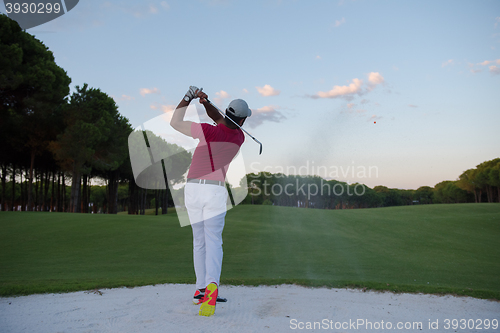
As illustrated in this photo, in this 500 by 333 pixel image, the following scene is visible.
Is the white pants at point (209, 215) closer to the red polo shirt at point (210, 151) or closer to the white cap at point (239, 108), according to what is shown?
the red polo shirt at point (210, 151)

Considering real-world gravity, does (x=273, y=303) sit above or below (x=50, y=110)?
below

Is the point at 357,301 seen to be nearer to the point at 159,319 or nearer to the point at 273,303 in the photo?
the point at 273,303

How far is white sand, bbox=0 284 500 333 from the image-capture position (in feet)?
11.9

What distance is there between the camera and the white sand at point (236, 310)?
3631 mm

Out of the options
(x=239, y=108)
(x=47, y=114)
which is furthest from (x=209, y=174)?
(x=47, y=114)

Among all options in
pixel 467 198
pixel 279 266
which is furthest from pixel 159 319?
pixel 467 198

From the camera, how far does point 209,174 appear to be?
411cm

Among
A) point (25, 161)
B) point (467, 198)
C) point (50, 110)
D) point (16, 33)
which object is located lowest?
point (467, 198)

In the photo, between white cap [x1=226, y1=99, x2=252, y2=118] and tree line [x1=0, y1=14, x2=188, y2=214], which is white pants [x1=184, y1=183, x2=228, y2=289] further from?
tree line [x1=0, y1=14, x2=188, y2=214]

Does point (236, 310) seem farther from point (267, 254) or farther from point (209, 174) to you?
point (267, 254)

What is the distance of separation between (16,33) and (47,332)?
2742 cm

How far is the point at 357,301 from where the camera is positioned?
5.20 metres

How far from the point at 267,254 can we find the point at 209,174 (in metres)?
7.50

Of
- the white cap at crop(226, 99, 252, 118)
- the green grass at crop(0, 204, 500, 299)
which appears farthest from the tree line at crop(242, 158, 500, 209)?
the white cap at crop(226, 99, 252, 118)
